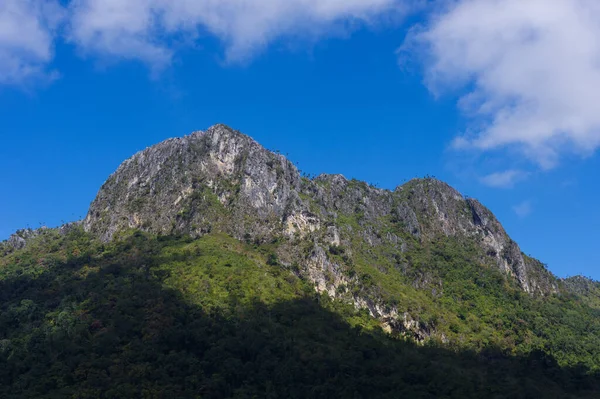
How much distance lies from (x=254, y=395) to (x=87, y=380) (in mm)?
21177

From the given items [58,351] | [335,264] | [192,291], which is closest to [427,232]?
[335,264]

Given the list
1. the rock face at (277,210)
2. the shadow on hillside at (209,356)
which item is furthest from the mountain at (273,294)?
the rock face at (277,210)

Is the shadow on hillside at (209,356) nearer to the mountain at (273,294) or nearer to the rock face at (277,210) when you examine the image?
the mountain at (273,294)

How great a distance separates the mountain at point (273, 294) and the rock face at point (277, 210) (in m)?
0.45

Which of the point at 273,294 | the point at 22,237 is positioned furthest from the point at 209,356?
the point at 22,237

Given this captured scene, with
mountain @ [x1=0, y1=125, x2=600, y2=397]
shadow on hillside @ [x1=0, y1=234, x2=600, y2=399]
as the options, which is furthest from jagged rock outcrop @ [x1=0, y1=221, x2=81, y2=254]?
shadow on hillside @ [x1=0, y1=234, x2=600, y2=399]

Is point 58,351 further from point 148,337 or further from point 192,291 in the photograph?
point 192,291

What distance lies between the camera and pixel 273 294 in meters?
98.2

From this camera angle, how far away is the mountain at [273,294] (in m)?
73.8

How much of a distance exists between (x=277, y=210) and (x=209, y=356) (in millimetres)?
53151

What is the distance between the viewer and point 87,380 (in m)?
67.0

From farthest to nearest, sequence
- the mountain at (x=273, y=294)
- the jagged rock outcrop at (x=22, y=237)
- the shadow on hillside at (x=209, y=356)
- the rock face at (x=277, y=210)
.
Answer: the jagged rock outcrop at (x=22, y=237), the rock face at (x=277, y=210), the mountain at (x=273, y=294), the shadow on hillside at (x=209, y=356)

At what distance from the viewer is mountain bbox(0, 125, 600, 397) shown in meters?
73.8

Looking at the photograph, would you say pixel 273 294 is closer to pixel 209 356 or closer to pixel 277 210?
pixel 209 356
